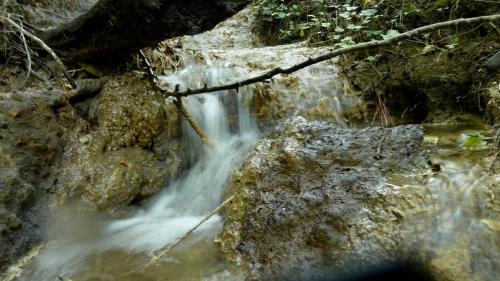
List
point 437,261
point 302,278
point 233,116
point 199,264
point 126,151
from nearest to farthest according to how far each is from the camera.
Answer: point 437,261 → point 302,278 → point 199,264 → point 126,151 → point 233,116

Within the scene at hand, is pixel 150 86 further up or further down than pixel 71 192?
further up

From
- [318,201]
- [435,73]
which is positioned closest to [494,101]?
[435,73]

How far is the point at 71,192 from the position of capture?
10.2ft

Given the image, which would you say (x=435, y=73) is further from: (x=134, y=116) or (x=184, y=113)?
(x=134, y=116)

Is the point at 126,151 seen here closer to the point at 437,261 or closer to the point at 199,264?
the point at 199,264

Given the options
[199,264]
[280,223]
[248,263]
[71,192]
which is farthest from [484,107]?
[71,192]

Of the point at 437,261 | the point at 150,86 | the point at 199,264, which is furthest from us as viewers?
the point at 150,86

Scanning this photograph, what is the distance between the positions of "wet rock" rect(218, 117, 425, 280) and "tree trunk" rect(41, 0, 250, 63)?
1147 mm

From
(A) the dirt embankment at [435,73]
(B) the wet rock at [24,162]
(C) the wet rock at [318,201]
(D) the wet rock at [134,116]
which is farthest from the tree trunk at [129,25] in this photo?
(A) the dirt embankment at [435,73]

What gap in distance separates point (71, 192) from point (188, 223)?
3.52ft

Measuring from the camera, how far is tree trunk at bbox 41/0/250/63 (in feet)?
9.08

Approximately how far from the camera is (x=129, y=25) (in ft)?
9.78

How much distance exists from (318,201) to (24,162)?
2.40 metres

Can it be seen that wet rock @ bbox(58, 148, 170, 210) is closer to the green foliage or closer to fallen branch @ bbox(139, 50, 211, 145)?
fallen branch @ bbox(139, 50, 211, 145)
